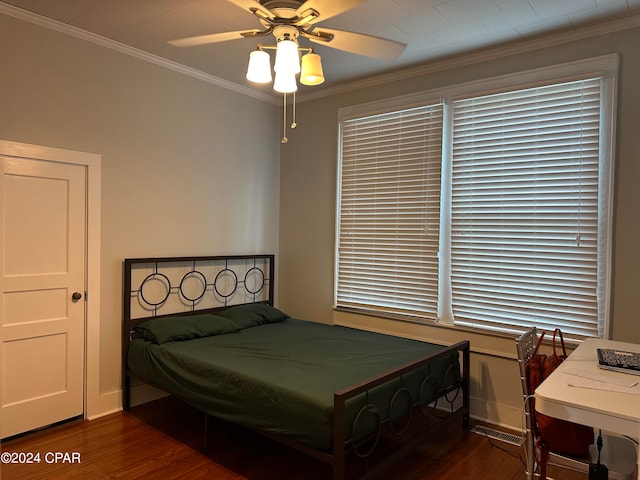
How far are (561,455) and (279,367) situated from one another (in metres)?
1.57

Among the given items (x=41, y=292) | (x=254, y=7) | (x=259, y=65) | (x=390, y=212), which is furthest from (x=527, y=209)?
(x=41, y=292)

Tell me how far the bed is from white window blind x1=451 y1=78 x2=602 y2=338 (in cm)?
55

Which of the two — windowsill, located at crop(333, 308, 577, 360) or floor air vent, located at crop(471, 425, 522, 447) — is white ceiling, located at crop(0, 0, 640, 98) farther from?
floor air vent, located at crop(471, 425, 522, 447)

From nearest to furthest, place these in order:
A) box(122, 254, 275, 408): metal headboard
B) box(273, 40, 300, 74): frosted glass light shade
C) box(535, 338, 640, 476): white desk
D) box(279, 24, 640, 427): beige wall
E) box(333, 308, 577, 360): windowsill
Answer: box(535, 338, 640, 476): white desk → box(273, 40, 300, 74): frosted glass light shade → box(279, 24, 640, 427): beige wall → box(333, 308, 577, 360): windowsill → box(122, 254, 275, 408): metal headboard

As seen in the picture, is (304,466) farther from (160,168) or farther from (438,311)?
(160,168)

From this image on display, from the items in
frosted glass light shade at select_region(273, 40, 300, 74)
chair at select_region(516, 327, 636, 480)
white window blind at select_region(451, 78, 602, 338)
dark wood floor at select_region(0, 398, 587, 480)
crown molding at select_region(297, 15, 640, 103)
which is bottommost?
dark wood floor at select_region(0, 398, 587, 480)

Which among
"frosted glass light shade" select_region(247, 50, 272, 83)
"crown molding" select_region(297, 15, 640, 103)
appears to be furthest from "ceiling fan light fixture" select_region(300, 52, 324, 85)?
"crown molding" select_region(297, 15, 640, 103)

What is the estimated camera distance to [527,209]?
10.4 feet

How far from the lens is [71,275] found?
10.5ft

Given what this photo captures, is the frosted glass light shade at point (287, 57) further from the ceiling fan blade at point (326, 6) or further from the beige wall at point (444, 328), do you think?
the beige wall at point (444, 328)

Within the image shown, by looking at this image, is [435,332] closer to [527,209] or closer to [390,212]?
[390,212]

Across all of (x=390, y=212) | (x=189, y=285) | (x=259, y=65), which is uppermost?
(x=259, y=65)

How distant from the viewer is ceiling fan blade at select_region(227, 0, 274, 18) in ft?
6.29

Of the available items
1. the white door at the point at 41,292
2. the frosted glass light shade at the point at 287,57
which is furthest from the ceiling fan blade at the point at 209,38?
the white door at the point at 41,292
